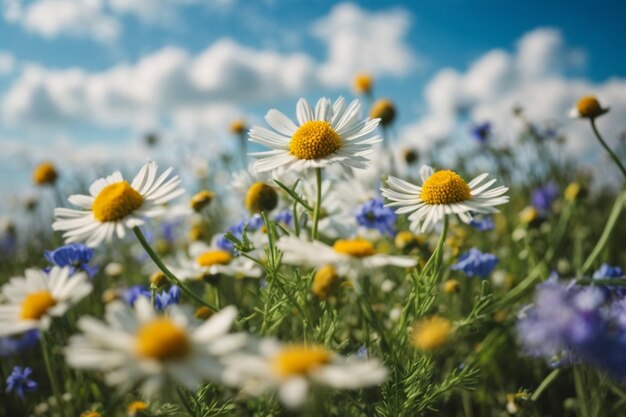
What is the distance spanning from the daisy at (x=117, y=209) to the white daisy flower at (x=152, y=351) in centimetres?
37

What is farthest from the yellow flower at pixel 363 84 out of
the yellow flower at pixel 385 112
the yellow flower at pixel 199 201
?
the yellow flower at pixel 199 201

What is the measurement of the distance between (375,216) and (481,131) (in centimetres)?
263

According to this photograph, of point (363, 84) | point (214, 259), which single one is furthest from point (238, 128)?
point (214, 259)

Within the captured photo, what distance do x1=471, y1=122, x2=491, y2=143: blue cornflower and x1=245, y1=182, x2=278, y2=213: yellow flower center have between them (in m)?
3.11

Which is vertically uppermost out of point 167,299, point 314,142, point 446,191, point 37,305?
point 314,142

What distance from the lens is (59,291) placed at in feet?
3.24

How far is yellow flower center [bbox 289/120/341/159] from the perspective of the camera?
142 centimetres

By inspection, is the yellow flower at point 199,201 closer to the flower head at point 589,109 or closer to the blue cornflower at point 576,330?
the blue cornflower at point 576,330

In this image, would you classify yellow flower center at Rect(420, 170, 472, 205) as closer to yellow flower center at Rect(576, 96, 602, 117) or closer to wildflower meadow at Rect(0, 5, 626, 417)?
wildflower meadow at Rect(0, 5, 626, 417)

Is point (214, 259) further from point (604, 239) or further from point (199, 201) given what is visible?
point (604, 239)

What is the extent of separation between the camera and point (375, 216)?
2199 mm

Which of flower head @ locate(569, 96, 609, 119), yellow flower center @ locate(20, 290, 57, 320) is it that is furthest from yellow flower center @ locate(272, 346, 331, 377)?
flower head @ locate(569, 96, 609, 119)

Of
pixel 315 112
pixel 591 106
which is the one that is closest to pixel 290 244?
pixel 315 112

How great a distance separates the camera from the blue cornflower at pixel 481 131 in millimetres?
4422
